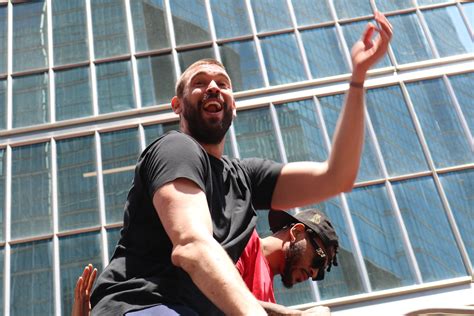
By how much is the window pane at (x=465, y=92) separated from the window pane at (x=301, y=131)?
2.18m

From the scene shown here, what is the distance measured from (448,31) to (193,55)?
13.8 ft

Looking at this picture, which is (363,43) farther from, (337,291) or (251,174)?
(337,291)

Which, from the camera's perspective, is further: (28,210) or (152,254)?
(28,210)

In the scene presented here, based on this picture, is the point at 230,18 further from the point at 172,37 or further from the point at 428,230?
the point at 428,230

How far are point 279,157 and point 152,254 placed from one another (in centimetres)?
817

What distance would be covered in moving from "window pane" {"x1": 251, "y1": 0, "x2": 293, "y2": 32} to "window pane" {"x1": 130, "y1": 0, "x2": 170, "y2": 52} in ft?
5.03

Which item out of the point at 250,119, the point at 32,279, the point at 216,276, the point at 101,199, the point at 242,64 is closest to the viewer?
the point at 216,276

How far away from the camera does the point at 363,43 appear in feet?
9.78

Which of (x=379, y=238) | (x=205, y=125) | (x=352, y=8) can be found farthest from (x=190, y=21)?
(x=205, y=125)

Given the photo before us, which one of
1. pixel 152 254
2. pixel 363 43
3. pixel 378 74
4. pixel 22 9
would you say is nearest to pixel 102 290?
pixel 152 254

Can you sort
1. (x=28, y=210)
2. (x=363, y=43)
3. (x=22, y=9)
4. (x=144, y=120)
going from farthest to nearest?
(x=22, y=9) < (x=144, y=120) < (x=28, y=210) < (x=363, y=43)

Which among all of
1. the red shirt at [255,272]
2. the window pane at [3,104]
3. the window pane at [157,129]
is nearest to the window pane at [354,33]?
the window pane at [157,129]

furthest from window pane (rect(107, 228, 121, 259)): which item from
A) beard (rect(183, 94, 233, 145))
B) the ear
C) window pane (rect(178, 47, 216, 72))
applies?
beard (rect(183, 94, 233, 145))

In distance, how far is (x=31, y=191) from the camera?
35.6 feet
